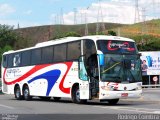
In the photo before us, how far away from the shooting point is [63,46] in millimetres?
27641

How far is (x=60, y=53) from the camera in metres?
28.0

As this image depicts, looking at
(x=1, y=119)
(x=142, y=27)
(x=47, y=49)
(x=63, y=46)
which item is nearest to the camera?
(x=1, y=119)

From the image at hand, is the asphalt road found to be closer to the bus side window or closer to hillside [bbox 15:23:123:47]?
the bus side window

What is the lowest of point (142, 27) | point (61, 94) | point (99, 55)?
point (61, 94)

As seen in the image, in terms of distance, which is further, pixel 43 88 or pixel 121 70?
pixel 43 88

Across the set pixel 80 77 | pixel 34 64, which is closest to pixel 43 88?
pixel 34 64

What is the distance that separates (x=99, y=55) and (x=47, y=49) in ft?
20.6

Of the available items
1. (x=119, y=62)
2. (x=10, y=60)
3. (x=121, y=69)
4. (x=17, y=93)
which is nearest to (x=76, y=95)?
(x=121, y=69)

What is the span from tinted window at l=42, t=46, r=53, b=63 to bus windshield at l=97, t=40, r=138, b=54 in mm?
5217

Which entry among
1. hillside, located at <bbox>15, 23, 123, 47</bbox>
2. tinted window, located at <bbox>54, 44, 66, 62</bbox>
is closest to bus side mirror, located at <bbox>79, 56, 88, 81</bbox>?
tinted window, located at <bbox>54, 44, 66, 62</bbox>

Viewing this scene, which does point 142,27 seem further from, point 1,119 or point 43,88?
point 1,119

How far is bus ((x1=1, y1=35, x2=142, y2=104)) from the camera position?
2434cm

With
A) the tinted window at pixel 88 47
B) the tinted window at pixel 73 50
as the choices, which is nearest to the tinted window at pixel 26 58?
the tinted window at pixel 73 50

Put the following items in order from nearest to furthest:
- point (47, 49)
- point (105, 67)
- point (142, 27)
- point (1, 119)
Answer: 1. point (1, 119)
2. point (105, 67)
3. point (47, 49)
4. point (142, 27)
